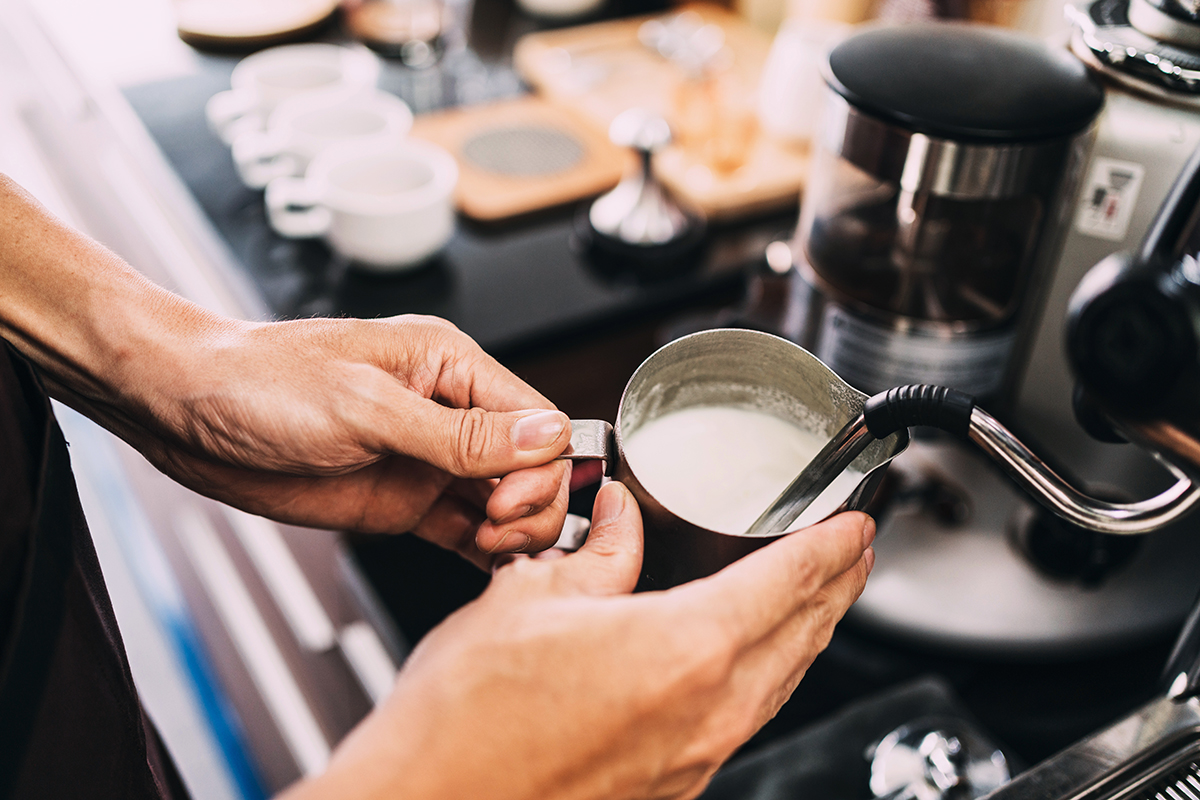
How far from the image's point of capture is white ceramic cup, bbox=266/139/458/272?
97 centimetres

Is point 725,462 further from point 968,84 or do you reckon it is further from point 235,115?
point 235,115

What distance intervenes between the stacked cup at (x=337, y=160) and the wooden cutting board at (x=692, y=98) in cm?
28

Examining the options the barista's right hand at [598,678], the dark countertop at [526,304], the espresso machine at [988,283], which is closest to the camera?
the barista's right hand at [598,678]

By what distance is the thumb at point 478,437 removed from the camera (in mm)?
467

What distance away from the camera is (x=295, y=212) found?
108 cm

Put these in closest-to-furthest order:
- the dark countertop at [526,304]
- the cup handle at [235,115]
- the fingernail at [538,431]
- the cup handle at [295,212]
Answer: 1. the fingernail at [538,431]
2. the dark countertop at [526,304]
3. the cup handle at [295,212]
4. the cup handle at [235,115]

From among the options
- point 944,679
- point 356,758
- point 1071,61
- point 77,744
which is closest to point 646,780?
point 356,758

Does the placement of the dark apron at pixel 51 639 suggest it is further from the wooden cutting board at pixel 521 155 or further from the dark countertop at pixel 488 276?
the wooden cutting board at pixel 521 155

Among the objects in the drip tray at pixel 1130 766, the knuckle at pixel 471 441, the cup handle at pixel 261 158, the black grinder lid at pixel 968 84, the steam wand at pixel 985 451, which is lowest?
the cup handle at pixel 261 158

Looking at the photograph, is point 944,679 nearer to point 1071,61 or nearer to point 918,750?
point 918,750

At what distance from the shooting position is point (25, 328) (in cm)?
52

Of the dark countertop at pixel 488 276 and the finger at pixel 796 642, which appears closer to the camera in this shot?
the finger at pixel 796 642

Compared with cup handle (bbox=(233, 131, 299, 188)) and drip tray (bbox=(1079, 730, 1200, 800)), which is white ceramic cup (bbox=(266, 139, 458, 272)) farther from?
drip tray (bbox=(1079, 730, 1200, 800))

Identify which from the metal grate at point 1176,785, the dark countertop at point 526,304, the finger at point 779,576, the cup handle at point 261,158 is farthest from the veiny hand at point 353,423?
the cup handle at point 261,158
